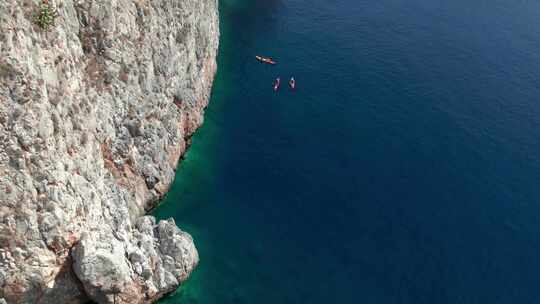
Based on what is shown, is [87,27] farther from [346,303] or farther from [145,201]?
[346,303]

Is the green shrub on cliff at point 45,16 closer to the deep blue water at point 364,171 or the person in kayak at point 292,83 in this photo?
the deep blue water at point 364,171

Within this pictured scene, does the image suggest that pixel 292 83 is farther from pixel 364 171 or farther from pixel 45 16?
pixel 45 16

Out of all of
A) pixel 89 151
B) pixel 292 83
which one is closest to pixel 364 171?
pixel 292 83

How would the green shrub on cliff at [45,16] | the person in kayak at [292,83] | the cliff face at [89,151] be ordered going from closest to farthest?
the cliff face at [89,151]
the green shrub on cliff at [45,16]
the person in kayak at [292,83]

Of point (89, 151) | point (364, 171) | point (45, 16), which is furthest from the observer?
point (364, 171)

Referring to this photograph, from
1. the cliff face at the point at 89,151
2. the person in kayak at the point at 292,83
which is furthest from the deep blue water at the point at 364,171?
the cliff face at the point at 89,151
